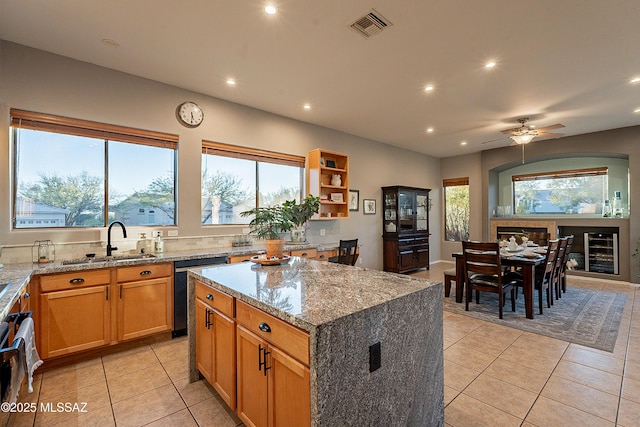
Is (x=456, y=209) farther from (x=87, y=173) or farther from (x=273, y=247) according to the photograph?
(x=87, y=173)

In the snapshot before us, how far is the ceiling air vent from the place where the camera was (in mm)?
2467

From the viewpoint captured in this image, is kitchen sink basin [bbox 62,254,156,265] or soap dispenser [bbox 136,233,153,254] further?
soap dispenser [bbox 136,233,153,254]

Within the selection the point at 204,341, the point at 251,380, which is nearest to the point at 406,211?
the point at 204,341

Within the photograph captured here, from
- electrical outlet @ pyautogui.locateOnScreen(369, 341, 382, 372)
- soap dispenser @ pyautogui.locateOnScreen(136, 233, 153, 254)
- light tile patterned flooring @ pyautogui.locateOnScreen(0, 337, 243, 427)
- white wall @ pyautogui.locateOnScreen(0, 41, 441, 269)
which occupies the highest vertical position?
white wall @ pyautogui.locateOnScreen(0, 41, 441, 269)

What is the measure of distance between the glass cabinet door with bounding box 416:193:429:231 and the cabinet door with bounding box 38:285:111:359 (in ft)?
19.7

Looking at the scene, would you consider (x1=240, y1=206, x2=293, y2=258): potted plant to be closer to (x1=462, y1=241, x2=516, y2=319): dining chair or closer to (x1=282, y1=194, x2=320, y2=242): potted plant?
(x1=282, y1=194, x2=320, y2=242): potted plant

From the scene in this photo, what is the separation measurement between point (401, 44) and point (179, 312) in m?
3.56

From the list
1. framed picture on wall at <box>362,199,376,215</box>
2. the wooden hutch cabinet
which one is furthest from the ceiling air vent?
the wooden hutch cabinet

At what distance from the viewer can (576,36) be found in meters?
2.72

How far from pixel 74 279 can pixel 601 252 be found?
8579 mm

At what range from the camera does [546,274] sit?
4.01m

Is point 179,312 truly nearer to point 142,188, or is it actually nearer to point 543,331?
point 142,188

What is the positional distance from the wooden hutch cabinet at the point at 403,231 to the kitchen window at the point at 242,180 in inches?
91.4

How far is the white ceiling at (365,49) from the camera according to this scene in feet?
7.86
